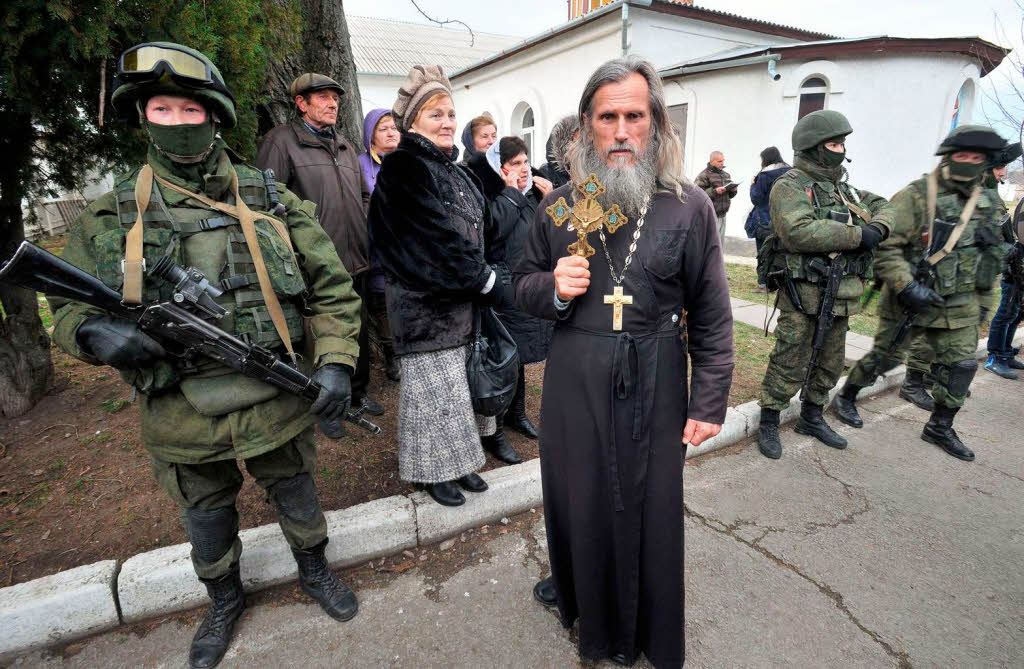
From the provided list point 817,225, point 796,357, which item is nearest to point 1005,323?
point 796,357

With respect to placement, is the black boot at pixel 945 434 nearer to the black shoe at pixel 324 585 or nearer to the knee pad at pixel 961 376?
the knee pad at pixel 961 376

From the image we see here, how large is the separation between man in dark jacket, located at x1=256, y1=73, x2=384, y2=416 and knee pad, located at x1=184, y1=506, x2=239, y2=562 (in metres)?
1.39

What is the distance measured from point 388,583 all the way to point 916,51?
558 inches

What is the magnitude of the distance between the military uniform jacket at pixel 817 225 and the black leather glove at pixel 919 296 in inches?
14.4

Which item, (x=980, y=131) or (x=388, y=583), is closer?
(x=388, y=583)

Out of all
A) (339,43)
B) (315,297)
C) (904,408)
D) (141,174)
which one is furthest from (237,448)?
(904,408)

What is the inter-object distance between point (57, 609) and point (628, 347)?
2591 mm

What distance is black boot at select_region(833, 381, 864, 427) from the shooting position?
171 inches

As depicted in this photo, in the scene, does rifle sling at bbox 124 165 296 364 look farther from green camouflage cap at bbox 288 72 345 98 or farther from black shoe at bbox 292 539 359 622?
green camouflage cap at bbox 288 72 345 98

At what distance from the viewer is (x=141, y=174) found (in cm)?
182

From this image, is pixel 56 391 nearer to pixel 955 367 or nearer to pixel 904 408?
pixel 955 367

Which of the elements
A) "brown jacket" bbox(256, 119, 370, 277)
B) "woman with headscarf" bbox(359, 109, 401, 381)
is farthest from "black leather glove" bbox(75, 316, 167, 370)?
"woman with headscarf" bbox(359, 109, 401, 381)

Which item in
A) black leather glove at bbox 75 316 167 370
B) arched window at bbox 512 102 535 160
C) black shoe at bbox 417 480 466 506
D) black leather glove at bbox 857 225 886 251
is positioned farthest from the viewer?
arched window at bbox 512 102 535 160

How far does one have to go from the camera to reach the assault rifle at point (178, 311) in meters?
1.55
